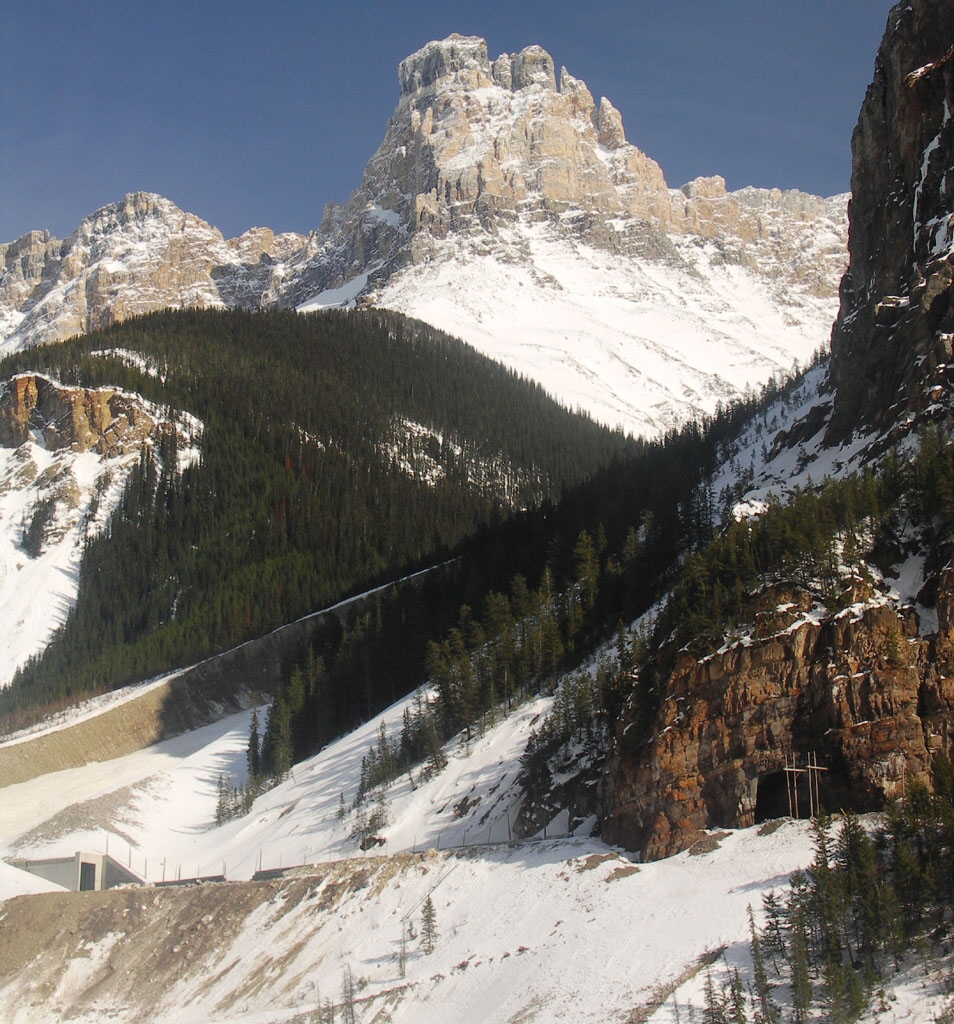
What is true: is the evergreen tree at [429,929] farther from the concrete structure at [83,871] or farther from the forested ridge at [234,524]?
the forested ridge at [234,524]

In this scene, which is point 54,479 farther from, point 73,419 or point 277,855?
point 277,855

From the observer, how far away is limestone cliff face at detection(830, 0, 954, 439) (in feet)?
256

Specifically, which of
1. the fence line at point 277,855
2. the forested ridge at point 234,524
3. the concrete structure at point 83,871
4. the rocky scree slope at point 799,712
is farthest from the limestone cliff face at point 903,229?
the concrete structure at point 83,871

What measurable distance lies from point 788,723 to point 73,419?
5786 inches

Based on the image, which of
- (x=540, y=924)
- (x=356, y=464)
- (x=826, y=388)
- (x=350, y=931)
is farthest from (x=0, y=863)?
(x=356, y=464)

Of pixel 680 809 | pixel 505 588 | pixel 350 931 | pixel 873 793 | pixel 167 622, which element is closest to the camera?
pixel 873 793

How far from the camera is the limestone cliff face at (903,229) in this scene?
77.9 meters

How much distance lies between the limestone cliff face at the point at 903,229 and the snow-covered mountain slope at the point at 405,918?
117 feet

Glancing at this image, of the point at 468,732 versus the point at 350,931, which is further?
the point at 468,732

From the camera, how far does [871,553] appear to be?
59188 mm

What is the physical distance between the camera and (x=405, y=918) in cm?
5938

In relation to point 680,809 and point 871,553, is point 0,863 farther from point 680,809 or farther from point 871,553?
point 871,553

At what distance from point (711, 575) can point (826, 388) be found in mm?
70315

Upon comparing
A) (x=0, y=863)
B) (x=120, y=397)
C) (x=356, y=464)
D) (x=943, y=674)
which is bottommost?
(x=0, y=863)
